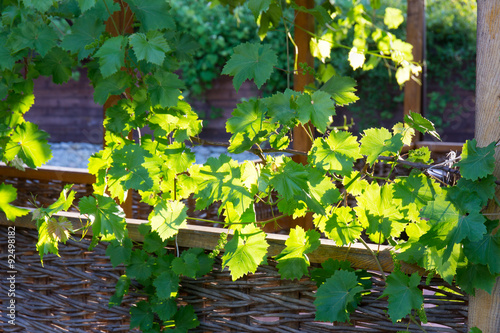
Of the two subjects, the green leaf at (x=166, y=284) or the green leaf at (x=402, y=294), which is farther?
the green leaf at (x=166, y=284)

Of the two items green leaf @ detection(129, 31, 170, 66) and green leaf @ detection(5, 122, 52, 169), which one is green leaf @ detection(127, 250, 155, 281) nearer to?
green leaf @ detection(5, 122, 52, 169)

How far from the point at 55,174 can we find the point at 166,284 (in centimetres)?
123

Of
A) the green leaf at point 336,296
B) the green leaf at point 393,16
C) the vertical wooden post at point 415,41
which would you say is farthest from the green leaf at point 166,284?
the vertical wooden post at point 415,41

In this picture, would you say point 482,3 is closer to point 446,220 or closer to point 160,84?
point 446,220

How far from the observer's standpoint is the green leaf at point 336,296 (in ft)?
3.53

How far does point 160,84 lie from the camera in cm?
122

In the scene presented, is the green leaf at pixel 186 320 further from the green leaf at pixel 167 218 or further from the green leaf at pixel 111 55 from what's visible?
the green leaf at pixel 111 55

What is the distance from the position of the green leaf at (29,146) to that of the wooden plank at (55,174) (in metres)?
0.69

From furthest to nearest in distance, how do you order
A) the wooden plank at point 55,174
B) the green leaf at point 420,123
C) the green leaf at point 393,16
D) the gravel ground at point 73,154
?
the gravel ground at point 73,154, the green leaf at point 393,16, the wooden plank at point 55,174, the green leaf at point 420,123

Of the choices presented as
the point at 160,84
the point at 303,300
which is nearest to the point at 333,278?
the point at 303,300

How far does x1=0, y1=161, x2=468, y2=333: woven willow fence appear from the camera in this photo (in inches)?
46.7

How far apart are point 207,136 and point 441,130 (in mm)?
2750

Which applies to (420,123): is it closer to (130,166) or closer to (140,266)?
(130,166)

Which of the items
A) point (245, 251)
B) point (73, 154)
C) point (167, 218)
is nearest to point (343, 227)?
point (245, 251)
